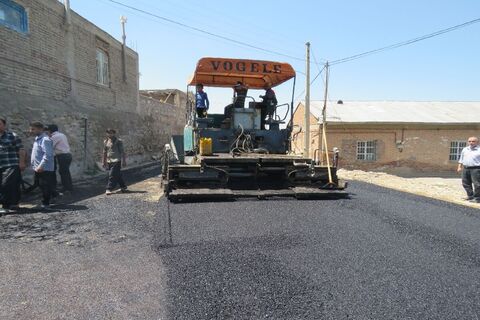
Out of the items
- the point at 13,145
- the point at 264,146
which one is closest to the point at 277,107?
the point at 264,146

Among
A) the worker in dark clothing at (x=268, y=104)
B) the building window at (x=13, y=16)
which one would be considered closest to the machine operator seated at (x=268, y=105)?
the worker in dark clothing at (x=268, y=104)

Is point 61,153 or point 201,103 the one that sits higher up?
point 201,103

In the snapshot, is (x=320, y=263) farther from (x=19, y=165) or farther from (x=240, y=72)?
(x=240, y=72)

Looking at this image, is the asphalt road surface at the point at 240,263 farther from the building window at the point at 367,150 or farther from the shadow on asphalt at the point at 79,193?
the building window at the point at 367,150

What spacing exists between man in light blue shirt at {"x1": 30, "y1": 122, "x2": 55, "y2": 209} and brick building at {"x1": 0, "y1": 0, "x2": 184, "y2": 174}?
2.69 m

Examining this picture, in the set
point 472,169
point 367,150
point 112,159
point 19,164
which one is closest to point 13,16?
point 112,159

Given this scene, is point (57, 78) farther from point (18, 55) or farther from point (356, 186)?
point (356, 186)

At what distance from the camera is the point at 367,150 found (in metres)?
20.3

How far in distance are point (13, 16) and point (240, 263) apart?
8.64 meters

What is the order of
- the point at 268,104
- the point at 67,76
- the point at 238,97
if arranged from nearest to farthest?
1. the point at 238,97
2. the point at 268,104
3. the point at 67,76

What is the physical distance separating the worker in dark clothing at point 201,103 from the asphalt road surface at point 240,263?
2.57 m

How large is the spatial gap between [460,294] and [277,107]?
5929mm

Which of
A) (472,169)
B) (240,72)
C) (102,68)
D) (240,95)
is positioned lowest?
(472,169)

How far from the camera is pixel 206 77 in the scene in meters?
8.27
